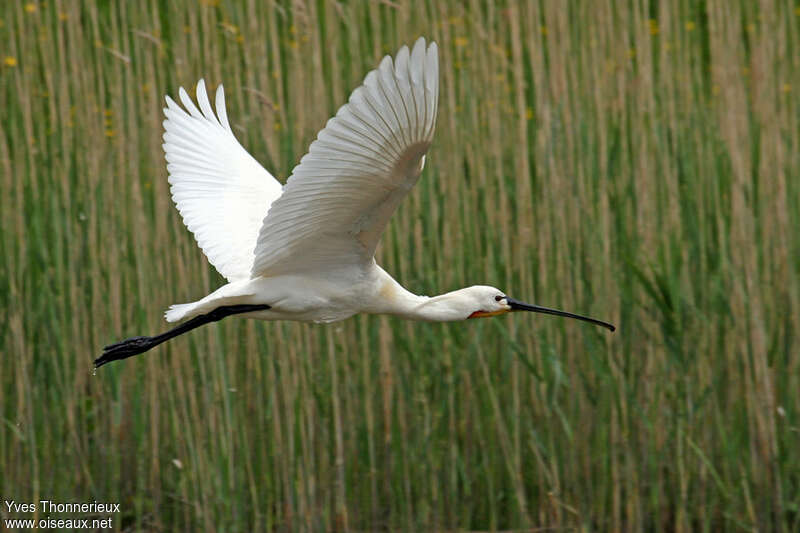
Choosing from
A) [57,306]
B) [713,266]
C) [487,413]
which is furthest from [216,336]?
[713,266]

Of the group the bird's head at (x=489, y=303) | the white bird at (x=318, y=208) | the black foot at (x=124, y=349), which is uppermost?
the white bird at (x=318, y=208)

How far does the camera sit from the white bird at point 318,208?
2.63 m

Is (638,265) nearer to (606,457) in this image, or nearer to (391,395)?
(606,457)

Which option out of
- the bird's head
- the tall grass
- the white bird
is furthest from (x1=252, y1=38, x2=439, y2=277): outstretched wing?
the tall grass

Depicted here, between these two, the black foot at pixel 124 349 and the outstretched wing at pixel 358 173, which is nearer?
the outstretched wing at pixel 358 173

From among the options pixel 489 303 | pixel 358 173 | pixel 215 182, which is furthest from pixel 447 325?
pixel 358 173

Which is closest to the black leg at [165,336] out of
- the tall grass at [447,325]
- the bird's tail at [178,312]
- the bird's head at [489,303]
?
the bird's tail at [178,312]

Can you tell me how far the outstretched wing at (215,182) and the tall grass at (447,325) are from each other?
0.14 metres

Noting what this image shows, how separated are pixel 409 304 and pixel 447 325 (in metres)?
0.42

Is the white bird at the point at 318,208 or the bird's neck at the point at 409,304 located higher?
the white bird at the point at 318,208

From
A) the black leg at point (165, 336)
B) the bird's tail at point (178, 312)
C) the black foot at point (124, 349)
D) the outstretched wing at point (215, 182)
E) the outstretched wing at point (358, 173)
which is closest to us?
the outstretched wing at point (358, 173)

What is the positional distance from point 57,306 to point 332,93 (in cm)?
119

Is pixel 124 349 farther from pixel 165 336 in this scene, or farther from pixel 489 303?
pixel 489 303

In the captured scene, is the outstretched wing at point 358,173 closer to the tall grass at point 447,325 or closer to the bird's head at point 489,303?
the bird's head at point 489,303
